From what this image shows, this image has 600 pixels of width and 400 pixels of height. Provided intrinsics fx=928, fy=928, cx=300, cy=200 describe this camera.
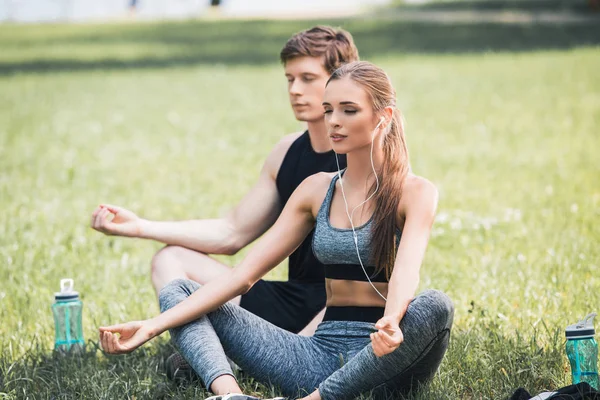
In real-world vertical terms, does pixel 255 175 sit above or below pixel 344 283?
below

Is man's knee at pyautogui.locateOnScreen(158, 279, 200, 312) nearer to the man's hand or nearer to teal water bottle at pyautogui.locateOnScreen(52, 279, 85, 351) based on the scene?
the man's hand

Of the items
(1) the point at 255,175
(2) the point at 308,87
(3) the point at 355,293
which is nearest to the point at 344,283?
(3) the point at 355,293

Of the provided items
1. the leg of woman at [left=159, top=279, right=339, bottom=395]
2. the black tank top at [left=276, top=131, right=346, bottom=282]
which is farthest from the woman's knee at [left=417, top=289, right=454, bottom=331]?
the black tank top at [left=276, top=131, right=346, bottom=282]

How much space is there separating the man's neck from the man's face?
0.13 ft

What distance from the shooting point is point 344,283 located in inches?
148

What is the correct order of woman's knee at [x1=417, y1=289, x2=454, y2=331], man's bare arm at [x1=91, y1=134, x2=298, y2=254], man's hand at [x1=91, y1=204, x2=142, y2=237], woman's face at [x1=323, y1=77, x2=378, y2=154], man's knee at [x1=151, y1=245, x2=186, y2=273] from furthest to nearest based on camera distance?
1. man's bare arm at [x1=91, y1=134, x2=298, y2=254]
2. man's knee at [x1=151, y1=245, x2=186, y2=273]
3. man's hand at [x1=91, y1=204, x2=142, y2=237]
4. woman's face at [x1=323, y1=77, x2=378, y2=154]
5. woman's knee at [x1=417, y1=289, x2=454, y2=331]

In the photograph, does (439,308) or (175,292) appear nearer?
(439,308)

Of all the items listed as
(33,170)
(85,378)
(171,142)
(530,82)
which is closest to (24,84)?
(171,142)

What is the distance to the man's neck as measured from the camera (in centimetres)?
452

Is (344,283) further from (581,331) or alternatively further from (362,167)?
(581,331)

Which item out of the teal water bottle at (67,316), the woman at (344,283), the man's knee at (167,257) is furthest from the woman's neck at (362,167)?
the teal water bottle at (67,316)

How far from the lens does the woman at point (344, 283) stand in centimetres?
352

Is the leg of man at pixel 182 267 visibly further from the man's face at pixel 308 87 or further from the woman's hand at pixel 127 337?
the man's face at pixel 308 87

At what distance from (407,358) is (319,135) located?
4.76 feet
